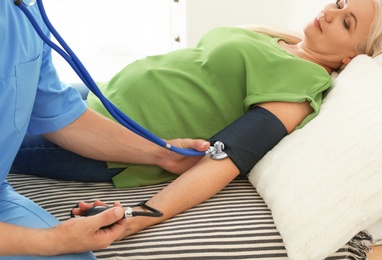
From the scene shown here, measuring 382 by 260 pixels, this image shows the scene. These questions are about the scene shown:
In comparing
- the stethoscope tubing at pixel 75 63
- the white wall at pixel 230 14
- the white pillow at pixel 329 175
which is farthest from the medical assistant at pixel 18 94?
the white wall at pixel 230 14

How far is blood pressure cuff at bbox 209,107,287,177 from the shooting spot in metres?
1.24

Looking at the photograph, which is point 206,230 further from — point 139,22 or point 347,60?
point 139,22

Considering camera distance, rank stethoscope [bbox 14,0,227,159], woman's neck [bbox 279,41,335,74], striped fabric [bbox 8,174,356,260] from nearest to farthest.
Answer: stethoscope [bbox 14,0,227,159] < striped fabric [bbox 8,174,356,260] < woman's neck [bbox 279,41,335,74]

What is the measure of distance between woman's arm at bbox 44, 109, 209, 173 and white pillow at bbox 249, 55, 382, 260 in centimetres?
25

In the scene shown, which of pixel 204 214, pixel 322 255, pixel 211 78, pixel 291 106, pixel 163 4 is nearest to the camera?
pixel 322 255

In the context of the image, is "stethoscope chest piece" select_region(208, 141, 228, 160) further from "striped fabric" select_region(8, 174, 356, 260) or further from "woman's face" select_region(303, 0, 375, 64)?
"woman's face" select_region(303, 0, 375, 64)

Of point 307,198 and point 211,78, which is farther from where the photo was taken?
point 211,78

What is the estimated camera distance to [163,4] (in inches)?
118

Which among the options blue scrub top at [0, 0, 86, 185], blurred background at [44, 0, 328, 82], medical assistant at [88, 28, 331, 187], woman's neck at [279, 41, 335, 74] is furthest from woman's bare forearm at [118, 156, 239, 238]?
blurred background at [44, 0, 328, 82]

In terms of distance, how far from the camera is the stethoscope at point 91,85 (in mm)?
926

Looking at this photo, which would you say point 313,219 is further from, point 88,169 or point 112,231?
point 88,169

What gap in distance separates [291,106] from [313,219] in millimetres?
412

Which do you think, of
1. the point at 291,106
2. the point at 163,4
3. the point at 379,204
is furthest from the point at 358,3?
the point at 163,4

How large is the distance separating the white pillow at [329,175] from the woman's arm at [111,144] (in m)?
0.25
